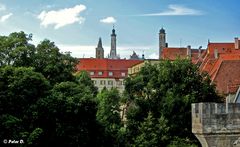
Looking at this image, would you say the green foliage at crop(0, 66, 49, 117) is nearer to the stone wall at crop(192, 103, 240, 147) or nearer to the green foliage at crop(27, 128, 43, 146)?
the green foliage at crop(27, 128, 43, 146)

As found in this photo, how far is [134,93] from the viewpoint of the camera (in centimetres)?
4544

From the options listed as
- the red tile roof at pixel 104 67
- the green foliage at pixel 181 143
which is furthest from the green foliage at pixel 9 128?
the red tile roof at pixel 104 67

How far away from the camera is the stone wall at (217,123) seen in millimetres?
14328

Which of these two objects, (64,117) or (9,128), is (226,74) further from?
(9,128)

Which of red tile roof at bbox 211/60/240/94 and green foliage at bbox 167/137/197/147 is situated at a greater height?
red tile roof at bbox 211/60/240/94

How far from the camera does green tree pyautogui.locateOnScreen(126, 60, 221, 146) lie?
40.3 meters

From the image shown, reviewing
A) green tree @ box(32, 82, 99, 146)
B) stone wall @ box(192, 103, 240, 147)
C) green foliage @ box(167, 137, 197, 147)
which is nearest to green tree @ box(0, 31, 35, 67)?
green tree @ box(32, 82, 99, 146)

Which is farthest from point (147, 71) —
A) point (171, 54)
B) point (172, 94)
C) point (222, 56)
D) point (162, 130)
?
point (171, 54)

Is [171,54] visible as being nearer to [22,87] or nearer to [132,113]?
[132,113]

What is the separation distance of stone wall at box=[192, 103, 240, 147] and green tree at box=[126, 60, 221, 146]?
25438mm

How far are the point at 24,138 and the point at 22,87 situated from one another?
14.2ft

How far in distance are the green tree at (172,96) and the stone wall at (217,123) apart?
25.4 m

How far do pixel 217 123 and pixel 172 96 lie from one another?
2653 cm

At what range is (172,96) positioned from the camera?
4088 cm
